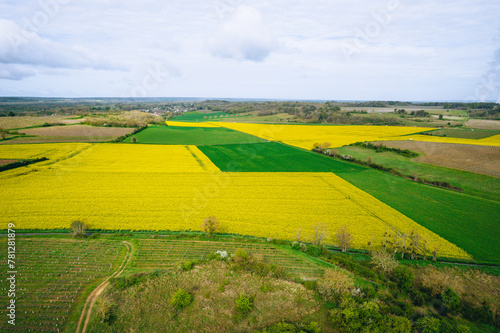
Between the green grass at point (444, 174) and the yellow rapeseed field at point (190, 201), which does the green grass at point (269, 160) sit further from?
the green grass at point (444, 174)

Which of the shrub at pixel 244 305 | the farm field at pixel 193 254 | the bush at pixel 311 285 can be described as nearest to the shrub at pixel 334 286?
the bush at pixel 311 285

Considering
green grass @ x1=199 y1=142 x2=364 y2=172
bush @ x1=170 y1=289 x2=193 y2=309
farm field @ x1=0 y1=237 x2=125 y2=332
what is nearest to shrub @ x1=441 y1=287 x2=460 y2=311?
bush @ x1=170 y1=289 x2=193 y2=309

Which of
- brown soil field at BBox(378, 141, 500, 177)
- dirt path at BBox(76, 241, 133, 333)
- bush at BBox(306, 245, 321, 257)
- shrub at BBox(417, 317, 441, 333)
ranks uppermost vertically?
brown soil field at BBox(378, 141, 500, 177)

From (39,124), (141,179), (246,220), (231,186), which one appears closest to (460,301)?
(246,220)

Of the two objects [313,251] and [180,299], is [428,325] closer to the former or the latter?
[313,251]

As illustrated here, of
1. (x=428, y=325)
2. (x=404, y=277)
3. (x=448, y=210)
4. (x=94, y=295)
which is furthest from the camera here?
(x=448, y=210)

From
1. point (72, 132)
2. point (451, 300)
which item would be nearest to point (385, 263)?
point (451, 300)

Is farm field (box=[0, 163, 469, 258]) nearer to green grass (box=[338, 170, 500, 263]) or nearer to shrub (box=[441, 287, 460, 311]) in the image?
green grass (box=[338, 170, 500, 263])
